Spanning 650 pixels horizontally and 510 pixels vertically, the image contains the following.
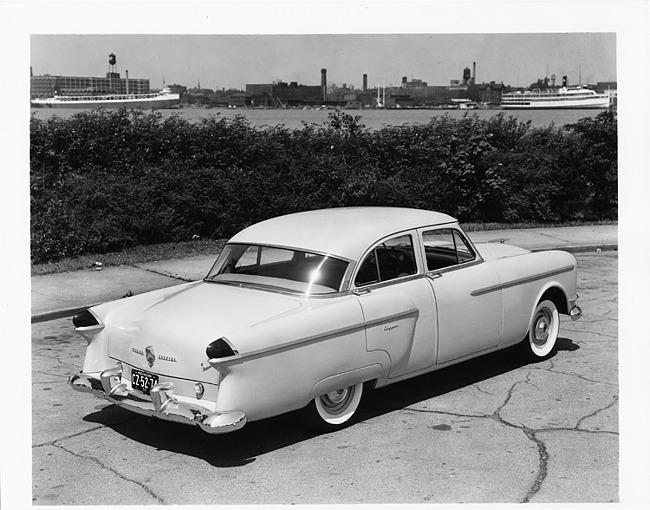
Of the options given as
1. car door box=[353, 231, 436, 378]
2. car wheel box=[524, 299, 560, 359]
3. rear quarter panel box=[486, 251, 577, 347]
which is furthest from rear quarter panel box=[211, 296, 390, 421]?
car wheel box=[524, 299, 560, 359]

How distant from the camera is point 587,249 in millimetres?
12773

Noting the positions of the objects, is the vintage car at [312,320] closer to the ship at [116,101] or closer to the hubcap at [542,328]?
the hubcap at [542,328]

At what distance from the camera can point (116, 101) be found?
1295 centimetres

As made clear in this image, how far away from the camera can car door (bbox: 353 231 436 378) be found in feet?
19.2

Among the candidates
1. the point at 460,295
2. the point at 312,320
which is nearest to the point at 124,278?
the point at 460,295

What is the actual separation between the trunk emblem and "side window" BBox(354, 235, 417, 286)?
1.52 m

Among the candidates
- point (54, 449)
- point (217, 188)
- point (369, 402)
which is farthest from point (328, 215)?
point (217, 188)

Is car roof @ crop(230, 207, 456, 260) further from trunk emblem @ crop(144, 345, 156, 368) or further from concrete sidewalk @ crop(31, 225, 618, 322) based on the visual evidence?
concrete sidewalk @ crop(31, 225, 618, 322)

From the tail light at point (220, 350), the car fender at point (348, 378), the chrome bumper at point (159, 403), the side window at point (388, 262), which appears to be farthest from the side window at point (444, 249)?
the chrome bumper at point (159, 403)

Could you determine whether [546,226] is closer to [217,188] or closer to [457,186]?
[457,186]

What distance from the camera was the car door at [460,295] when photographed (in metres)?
6.37

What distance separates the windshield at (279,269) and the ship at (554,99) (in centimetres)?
748

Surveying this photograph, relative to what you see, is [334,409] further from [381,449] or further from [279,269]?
[279,269]

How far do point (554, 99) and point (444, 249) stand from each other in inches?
272
